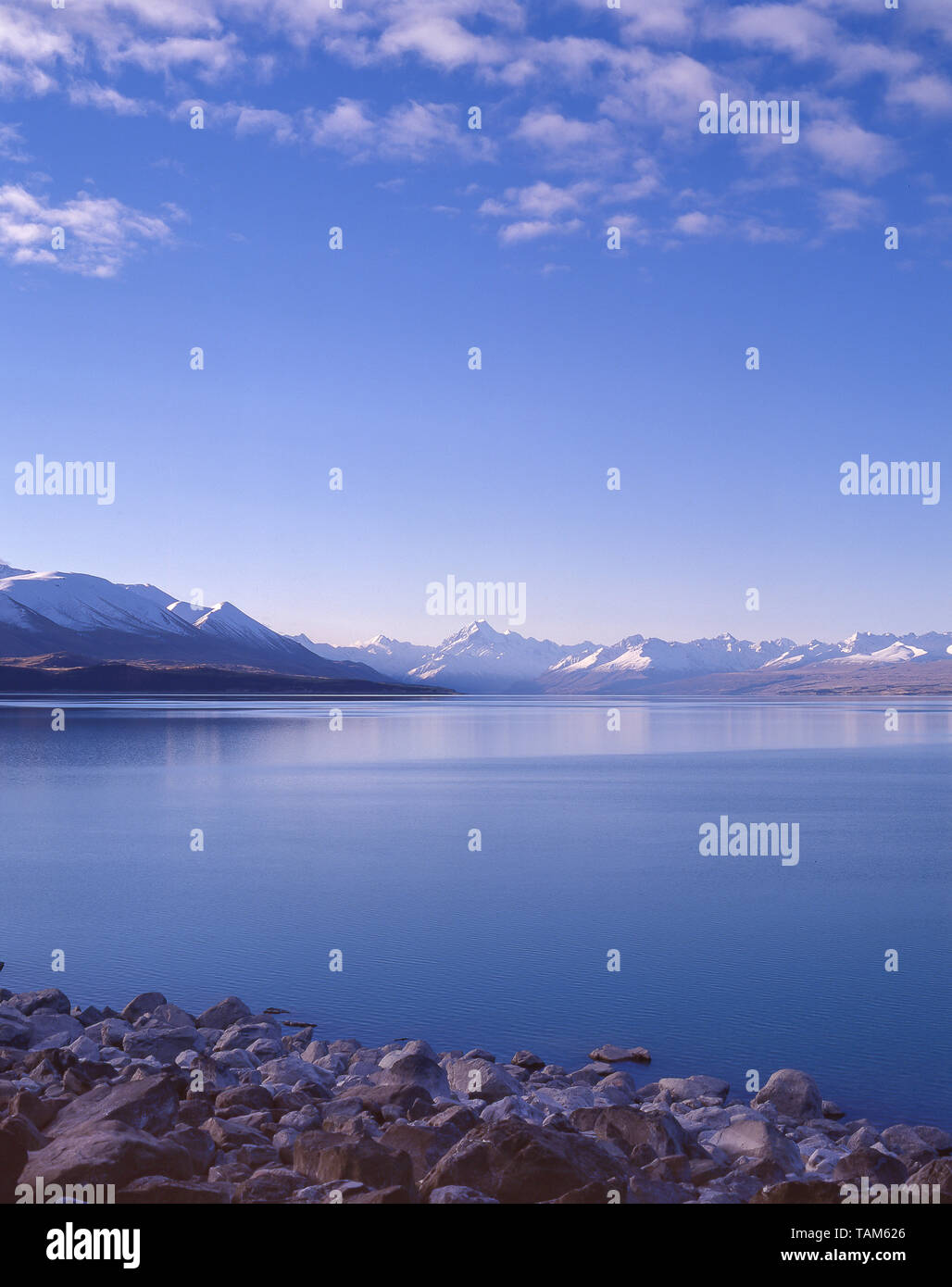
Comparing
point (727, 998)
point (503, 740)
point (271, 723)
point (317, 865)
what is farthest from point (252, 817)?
point (271, 723)

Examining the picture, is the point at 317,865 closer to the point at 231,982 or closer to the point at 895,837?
the point at 231,982

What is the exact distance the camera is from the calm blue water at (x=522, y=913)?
12.2 metres

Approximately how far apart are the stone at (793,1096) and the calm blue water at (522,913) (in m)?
0.62

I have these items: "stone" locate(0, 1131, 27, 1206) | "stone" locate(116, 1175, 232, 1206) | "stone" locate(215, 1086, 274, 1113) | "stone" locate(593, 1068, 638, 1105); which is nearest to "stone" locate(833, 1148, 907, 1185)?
"stone" locate(593, 1068, 638, 1105)

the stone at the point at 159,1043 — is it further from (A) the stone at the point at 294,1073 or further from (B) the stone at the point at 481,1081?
(B) the stone at the point at 481,1081

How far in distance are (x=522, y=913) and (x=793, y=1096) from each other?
8625 mm

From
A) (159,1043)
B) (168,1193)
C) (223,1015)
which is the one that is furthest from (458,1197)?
(223,1015)

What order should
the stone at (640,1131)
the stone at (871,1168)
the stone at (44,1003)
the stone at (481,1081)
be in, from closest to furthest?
the stone at (871,1168) < the stone at (640,1131) < the stone at (481,1081) < the stone at (44,1003)

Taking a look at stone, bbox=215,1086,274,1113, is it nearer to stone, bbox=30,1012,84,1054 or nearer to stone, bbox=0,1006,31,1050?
stone, bbox=30,1012,84,1054

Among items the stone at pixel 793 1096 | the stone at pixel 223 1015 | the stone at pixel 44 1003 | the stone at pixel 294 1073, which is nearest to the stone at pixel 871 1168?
the stone at pixel 793 1096

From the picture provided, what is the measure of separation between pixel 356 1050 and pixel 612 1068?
2741 millimetres

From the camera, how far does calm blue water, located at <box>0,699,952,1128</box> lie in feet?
40.1

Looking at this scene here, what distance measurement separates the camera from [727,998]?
1322 centimetres

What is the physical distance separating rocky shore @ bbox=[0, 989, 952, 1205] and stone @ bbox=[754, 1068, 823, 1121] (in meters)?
0.02
